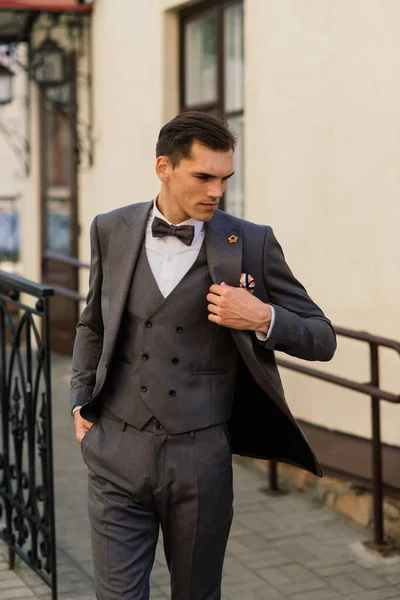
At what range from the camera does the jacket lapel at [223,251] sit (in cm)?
298

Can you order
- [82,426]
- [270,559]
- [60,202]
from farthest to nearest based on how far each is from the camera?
1. [60,202]
2. [270,559]
3. [82,426]

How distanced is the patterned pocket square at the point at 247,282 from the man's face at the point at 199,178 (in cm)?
19

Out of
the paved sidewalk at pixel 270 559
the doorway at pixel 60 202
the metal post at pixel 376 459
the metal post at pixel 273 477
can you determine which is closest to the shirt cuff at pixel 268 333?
the paved sidewalk at pixel 270 559

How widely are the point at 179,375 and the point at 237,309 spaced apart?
0.93 feet

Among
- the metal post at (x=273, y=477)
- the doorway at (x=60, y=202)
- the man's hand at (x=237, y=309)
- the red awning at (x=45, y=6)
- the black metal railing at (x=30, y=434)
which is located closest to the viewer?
the man's hand at (x=237, y=309)

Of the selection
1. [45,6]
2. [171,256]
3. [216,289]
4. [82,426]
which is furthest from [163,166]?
[45,6]

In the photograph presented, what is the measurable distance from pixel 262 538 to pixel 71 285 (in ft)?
18.3

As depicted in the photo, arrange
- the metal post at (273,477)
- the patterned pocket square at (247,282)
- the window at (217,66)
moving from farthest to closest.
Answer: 1. the window at (217,66)
2. the metal post at (273,477)
3. the patterned pocket square at (247,282)

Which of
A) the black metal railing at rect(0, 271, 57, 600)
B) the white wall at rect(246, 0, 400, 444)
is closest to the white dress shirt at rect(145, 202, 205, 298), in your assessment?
the black metal railing at rect(0, 271, 57, 600)

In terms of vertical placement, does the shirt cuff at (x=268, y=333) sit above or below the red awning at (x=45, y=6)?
below

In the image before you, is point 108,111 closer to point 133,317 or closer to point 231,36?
point 231,36

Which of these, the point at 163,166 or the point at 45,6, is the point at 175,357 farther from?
the point at 45,6

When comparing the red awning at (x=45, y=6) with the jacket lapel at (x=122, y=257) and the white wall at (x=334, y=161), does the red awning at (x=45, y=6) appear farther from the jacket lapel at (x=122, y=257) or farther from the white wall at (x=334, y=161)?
the jacket lapel at (x=122, y=257)

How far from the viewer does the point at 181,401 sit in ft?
9.90
